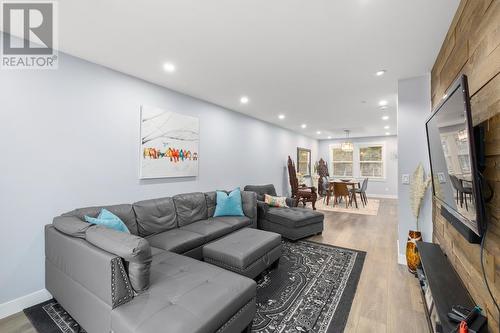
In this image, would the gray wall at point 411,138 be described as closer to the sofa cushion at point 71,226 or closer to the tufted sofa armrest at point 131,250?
the tufted sofa armrest at point 131,250

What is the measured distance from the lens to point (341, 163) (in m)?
9.93

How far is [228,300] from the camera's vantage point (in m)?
1.50

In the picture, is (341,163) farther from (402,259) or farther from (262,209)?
(402,259)

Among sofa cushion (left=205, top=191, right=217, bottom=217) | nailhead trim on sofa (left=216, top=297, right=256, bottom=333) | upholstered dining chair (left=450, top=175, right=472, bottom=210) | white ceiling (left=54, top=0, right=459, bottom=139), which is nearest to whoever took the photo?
upholstered dining chair (left=450, top=175, right=472, bottom=210)

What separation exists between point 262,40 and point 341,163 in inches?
346

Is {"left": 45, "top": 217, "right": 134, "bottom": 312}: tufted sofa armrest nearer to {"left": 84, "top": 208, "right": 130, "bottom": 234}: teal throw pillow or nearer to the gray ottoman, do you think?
{"left": 84, "top": 208, "right": 130, "bottom": 234}: teal throw pillow

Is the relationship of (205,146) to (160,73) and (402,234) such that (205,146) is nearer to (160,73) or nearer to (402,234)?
(160,73)

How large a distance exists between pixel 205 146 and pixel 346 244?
299cm

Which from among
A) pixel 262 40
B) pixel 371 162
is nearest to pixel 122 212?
pixel 262 40

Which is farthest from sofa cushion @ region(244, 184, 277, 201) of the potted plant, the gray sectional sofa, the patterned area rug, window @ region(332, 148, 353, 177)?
window @ region(332, 148, 353, 177)

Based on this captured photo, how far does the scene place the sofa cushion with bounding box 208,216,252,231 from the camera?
338 cm

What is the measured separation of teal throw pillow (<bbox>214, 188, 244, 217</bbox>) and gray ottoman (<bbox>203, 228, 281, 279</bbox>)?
0.92 m

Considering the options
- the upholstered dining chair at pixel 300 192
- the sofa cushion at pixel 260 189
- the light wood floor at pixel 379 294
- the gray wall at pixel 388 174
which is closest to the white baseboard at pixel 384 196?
the gray wall at pixel 388 174

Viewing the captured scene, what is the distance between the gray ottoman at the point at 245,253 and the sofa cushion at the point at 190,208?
874 millimetres
